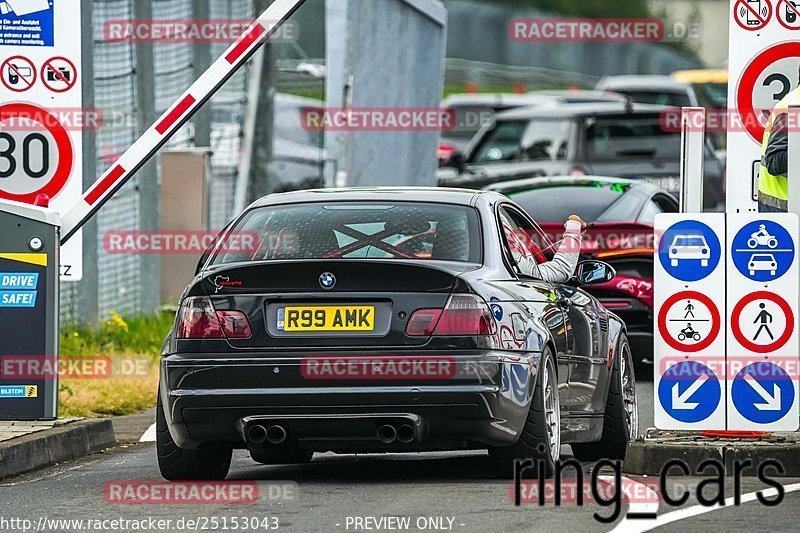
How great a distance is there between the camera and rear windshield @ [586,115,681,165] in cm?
2075

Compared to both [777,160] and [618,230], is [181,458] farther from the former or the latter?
[618,230]

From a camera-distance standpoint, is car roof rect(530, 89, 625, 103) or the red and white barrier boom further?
car roof rect(530, 89, 625, 103)

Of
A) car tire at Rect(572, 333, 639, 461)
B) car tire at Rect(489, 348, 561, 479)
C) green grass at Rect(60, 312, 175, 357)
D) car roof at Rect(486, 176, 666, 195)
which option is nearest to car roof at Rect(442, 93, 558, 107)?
green grass at Rect(60, 312, 175, 357)

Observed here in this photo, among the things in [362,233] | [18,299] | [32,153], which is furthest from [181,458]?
[32,153]

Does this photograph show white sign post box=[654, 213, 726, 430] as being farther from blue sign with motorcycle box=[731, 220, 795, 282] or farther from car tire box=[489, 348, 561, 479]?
car tire box=[489, 348, 561, 479]

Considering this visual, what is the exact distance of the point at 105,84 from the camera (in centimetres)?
1741

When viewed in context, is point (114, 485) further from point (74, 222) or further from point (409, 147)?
point (409, 147)

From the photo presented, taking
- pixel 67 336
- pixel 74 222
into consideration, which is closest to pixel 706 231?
pixel 74 222

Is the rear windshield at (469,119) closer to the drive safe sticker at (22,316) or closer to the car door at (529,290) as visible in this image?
the drive safe sticker at (22,316)

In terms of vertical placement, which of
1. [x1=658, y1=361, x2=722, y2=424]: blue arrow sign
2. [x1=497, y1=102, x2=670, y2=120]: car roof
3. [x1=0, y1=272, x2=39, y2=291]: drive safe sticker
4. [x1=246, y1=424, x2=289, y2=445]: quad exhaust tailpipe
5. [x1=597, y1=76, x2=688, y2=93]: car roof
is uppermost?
[x1=597, y1=76, x2=688, y2=93]: car roof

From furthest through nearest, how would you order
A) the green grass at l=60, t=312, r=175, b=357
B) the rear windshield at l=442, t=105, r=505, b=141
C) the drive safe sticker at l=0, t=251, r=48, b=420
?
the rear windshield at l=442, t=105, r=505, b=141, the green grass at l=60, t=312, r=175, b=357, the drive safe sticker at l=0, t=251, r=48, b=420

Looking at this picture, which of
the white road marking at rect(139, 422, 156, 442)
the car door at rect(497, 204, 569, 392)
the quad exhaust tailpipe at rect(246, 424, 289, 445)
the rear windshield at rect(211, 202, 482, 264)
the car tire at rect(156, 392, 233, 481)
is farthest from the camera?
the white road marking at rect(139, 422, 156, 442)

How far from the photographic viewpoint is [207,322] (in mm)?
8648

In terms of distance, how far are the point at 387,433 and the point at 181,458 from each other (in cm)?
111
